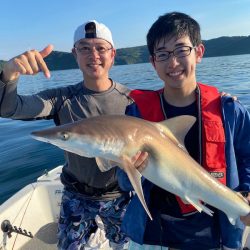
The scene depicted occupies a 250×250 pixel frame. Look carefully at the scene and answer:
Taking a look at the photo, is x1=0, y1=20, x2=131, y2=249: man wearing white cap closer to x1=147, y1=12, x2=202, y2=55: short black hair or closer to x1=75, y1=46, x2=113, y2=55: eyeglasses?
x1=75, y1=46, x2=113, y2=55: eyeglasses

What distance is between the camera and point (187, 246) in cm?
358

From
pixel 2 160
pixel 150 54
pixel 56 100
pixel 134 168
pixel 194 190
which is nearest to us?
pixel 134 168

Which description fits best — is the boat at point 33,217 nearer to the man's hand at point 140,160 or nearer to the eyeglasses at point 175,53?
Result: the man's hand at point 140,160

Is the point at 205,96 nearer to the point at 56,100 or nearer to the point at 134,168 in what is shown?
the point at 134,168

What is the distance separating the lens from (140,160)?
292 centimetres

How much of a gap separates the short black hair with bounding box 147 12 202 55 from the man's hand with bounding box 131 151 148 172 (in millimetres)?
1313

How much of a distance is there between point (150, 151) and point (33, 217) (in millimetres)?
4298

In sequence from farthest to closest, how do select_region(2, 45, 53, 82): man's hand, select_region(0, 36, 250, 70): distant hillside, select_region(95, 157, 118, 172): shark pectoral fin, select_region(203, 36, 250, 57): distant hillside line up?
1. select_region(0, 36, 250, 70): distant hillside
2. select_region(203, 36, 250, 57): distant hillside
3. select_region(2, 45, 53, 82): man's hand
4. select_region(95, 157, 118, 172): shark pectoral fin

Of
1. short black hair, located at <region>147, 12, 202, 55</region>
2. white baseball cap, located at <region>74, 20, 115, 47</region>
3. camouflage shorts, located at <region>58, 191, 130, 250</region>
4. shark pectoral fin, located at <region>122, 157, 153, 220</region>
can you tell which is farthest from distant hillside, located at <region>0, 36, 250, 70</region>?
shark pectoral fin, located at <region>122, 157, 153, 220</region>

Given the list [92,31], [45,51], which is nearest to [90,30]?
[92,31]

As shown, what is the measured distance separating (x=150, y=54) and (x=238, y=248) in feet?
7.17

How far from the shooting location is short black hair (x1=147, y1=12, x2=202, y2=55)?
3670mm

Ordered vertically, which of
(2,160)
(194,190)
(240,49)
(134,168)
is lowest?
(240,49)

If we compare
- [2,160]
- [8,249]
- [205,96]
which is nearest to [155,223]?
[205,96]
